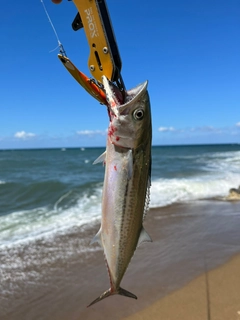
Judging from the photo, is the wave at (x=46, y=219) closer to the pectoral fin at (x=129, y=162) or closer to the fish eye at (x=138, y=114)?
the pectoral fin at (x=129, y=162)

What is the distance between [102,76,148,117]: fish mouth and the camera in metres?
2.45

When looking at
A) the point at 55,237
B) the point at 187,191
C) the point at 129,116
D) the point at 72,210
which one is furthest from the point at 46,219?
the point at 129,116

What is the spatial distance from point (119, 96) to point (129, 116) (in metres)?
0.17

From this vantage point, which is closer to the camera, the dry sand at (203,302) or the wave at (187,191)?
the dry sand at (203,302)

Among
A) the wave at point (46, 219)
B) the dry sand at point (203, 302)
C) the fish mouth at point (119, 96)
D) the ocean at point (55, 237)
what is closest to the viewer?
the fish mouth at point (119, 96)

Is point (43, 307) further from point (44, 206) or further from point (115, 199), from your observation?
point (44, 206)

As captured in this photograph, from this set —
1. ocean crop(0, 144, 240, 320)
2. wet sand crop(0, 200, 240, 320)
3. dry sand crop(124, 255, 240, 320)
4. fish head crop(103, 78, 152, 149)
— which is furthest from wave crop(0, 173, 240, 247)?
fish head crop(103, 78, 152, 149)

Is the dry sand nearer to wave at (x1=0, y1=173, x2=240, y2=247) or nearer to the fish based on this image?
the fish

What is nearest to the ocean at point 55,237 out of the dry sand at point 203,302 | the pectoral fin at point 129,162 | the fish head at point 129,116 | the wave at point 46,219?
the wave at point 46,219

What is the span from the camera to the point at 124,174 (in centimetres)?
270

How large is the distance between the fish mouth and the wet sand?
3.24 m

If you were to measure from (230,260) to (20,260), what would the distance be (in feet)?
14.6

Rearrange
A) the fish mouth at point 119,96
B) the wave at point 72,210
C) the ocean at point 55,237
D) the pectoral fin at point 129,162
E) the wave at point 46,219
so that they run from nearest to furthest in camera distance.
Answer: the fish mouth at point 119,96, the pectoral fin at point 129,162, the ocean at point 55,237, the wave at point 46,219, the wave at point 72,210

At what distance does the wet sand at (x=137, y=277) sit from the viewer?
4695 millimetres
